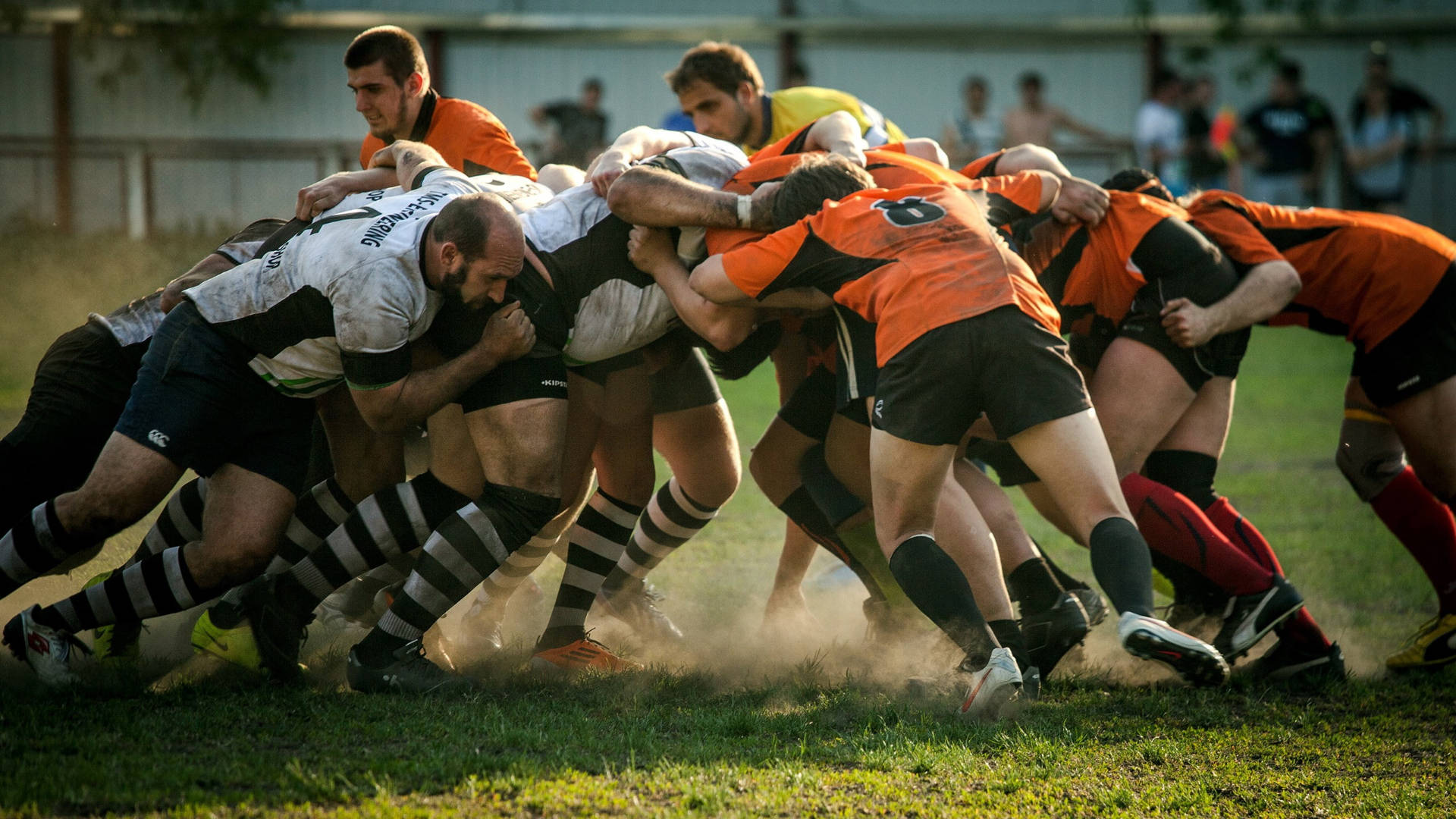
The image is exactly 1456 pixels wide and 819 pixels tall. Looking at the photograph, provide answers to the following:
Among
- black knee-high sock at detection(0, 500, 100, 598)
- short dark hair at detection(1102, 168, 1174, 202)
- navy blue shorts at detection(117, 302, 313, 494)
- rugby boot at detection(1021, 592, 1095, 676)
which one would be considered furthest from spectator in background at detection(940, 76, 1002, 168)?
black knee-high sock at detection(0, 500, 100, 598)

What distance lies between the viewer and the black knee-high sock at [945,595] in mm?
3621

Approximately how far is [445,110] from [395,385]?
2.02 metres

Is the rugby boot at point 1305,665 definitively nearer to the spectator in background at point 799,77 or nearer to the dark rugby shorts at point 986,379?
the dark rugby shorts at point 986,379

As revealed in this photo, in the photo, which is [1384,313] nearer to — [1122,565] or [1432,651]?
[1432,651]

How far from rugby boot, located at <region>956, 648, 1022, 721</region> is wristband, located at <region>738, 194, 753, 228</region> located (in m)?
1.55

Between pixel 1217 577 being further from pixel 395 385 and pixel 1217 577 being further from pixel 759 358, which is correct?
pixel 395 385

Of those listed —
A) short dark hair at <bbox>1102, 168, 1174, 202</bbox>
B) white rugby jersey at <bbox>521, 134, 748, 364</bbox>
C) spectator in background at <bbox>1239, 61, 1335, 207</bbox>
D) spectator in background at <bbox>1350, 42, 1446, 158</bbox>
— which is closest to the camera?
white rugby jersey at <bbox>521, 134, 748, 364</bbox>

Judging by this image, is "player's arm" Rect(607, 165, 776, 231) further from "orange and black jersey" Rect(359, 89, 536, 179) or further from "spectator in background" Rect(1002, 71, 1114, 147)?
"spectator in background" Rect(1002, 71, 1114, 147)

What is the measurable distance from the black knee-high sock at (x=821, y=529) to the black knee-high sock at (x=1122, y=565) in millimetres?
1239

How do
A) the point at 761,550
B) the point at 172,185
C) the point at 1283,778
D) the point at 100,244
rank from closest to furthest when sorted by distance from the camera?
the point at 1283,778
the point at 761,550
the point at 100,244
the point at 172,185

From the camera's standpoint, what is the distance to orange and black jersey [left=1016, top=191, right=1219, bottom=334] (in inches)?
177

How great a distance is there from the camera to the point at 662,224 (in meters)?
4.16

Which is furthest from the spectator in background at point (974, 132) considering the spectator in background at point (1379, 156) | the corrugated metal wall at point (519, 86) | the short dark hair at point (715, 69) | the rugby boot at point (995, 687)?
the rugby boot at point (995, 687)

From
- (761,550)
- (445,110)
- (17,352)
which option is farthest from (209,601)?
(17,352)
